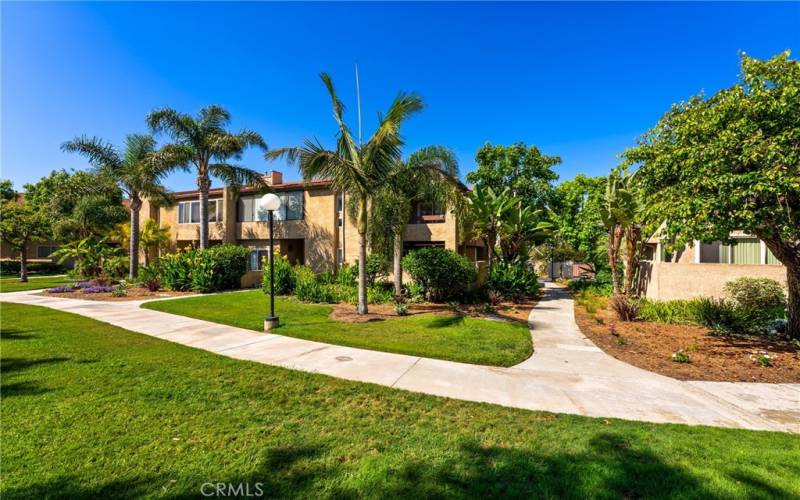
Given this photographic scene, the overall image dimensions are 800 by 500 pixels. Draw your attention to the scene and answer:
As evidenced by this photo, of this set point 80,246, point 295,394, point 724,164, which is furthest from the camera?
point 80,246

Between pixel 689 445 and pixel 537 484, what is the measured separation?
6.89 feet

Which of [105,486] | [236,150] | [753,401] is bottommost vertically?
[753,401]

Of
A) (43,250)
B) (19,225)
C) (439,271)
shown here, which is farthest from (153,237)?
(43,250)

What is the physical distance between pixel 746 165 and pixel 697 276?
7288 millimetres

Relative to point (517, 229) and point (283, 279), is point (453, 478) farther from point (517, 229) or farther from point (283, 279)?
point (517, 229)

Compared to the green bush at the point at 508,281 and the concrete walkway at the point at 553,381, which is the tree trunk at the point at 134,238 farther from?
the green bush at the point at 508,281

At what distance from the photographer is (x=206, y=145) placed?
64.0ft

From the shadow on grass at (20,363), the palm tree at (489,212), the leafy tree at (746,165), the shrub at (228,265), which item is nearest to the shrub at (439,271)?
the palm tree at (489,212)

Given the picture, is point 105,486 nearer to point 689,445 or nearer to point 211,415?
point 211,415

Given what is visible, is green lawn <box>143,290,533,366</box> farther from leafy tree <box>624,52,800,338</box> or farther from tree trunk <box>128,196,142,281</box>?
tree trunk <box>128,196,142,281</box>

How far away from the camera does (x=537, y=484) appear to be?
312cm

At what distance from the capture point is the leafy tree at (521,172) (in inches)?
949

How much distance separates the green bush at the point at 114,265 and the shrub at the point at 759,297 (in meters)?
30.1

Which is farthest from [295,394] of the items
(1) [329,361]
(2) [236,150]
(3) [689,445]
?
(2) [236,150]
